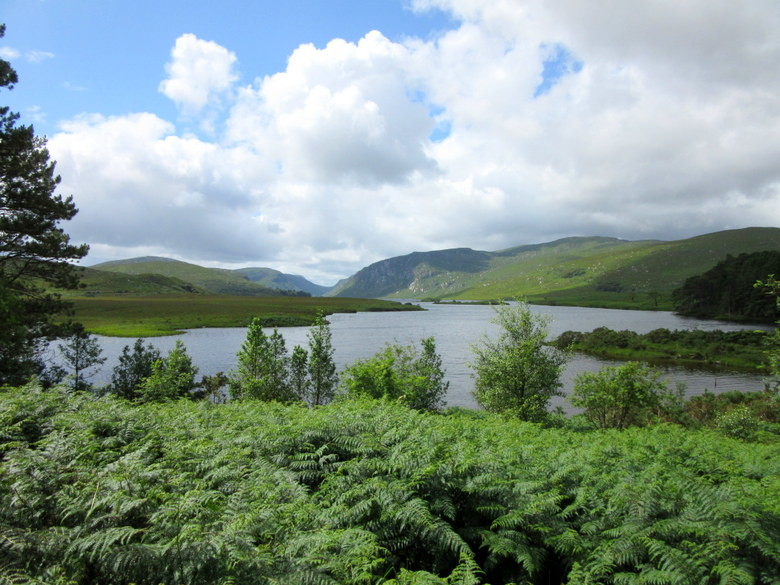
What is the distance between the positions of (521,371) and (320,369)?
2426cm

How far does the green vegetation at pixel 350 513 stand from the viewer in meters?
5.12

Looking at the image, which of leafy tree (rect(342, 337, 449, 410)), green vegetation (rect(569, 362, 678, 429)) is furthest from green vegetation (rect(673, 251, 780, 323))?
leafy tree (rect(342, 337, 449, 410))

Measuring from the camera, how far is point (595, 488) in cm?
805

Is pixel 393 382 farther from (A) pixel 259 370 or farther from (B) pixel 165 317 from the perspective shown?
(B) pixel 165 317

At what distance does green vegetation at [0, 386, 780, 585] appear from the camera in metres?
5.12

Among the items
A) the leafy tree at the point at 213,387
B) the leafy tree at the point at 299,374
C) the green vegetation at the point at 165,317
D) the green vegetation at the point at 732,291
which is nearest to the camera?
the leafy tree at the point at 213,387

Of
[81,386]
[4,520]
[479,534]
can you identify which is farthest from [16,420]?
[81,386]

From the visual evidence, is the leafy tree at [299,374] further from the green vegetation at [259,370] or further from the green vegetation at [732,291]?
the green vegetation at [732,291]

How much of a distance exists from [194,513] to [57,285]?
30.1 meters

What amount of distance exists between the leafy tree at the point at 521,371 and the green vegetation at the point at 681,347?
41992mm

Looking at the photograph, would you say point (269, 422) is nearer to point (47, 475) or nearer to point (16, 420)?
point (47, 475)

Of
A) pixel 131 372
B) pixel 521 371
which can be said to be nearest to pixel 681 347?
pixel 521 371

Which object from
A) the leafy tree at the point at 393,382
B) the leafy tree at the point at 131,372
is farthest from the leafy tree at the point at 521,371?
the leafy tree at the point at 131,372

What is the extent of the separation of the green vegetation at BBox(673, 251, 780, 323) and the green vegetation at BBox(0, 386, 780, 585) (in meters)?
153
